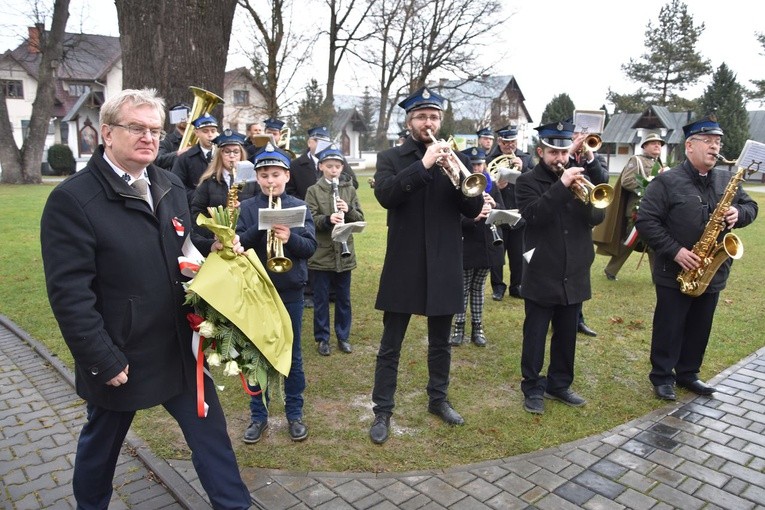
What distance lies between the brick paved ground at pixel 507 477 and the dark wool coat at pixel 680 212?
1.29 m

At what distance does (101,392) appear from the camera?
2.86 m

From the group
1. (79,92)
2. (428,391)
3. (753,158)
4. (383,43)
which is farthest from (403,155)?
(79,92)

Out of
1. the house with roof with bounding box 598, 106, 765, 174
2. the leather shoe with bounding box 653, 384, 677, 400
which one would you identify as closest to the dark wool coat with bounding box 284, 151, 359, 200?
the leather shoe with bounding box 653, 384, 677, 400

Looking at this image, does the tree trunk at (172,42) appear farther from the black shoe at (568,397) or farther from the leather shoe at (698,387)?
the leather shoe at (698,387)

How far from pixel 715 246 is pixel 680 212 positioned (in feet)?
1.31

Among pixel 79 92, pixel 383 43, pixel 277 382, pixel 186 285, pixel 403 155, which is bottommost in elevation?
pixel 277 382

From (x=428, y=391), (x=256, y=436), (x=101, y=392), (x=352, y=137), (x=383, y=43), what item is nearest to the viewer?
(x=101, y=392)

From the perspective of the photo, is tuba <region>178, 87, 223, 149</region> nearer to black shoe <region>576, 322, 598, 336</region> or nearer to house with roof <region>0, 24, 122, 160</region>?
black shoe <region>576, 322, 598, 336</region>

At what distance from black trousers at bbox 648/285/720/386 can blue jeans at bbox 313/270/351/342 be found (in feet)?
10.1

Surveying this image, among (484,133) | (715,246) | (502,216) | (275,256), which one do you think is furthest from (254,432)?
(484,133)

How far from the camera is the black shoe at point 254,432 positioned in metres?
4.32

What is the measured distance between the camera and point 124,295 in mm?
2793

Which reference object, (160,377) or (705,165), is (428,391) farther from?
(705,165)

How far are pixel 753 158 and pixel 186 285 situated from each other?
481 cm
